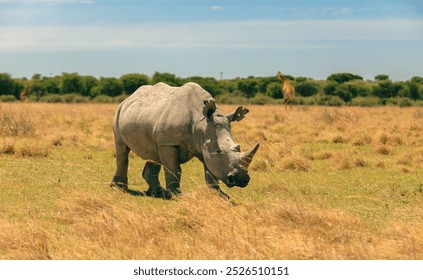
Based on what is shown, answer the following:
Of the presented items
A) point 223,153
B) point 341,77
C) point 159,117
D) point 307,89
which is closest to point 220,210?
point 223,153

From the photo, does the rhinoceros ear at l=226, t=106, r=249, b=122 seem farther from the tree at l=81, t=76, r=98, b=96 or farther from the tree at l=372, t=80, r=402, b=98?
the tree at l=81, t=76, r=98, b=96

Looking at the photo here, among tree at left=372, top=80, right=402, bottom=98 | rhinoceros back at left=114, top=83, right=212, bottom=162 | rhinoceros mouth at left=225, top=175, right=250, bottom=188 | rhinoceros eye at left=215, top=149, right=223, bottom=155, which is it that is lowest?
tree at left=372, top=80, right=402, bottom=98

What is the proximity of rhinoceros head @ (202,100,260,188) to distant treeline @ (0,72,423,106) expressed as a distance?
2127 inches

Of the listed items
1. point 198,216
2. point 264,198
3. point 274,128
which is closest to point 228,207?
point 198,216

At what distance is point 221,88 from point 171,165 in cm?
6676

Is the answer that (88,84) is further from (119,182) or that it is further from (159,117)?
(159,117)

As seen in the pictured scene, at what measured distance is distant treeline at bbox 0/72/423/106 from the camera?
225 ft

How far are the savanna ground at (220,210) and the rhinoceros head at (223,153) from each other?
14.7 inches

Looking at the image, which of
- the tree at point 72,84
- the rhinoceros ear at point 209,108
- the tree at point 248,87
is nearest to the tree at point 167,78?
the tree at point 248,87

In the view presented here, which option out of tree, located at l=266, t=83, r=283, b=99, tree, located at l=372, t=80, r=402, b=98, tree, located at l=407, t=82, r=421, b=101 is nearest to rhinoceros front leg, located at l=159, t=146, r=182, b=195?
tree, located at l=407, t=82, r=421, b=101

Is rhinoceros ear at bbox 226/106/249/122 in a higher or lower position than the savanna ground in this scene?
higher

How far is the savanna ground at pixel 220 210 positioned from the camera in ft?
22.6

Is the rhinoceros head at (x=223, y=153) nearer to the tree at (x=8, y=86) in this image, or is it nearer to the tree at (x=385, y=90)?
the tree at (x=385, y=90)

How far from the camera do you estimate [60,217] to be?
362 inches
